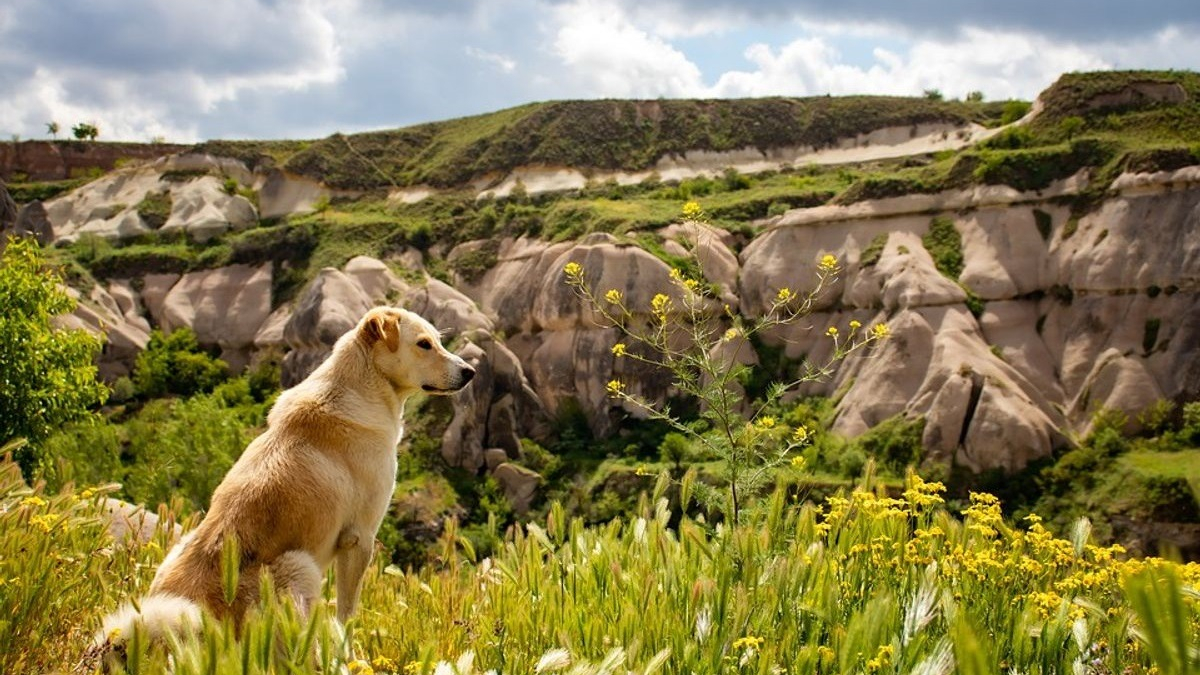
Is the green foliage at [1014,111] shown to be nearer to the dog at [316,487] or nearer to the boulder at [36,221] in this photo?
the dog at [316,487]

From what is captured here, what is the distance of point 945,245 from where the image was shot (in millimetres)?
45094

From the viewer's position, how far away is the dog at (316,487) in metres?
4.98

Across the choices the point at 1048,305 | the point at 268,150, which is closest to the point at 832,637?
the point at 1048,305

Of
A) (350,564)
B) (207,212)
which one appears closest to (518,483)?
(350,564)

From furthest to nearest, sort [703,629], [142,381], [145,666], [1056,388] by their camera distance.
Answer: [142,381] < [1056,388] < [703,629] < [145,666]

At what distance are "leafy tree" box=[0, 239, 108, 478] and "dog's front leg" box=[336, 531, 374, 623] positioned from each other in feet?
51.3

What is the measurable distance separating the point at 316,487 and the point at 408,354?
1.42 metres

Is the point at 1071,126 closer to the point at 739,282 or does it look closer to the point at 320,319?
the point at 739,282

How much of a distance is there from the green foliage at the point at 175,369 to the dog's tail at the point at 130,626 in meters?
52.0

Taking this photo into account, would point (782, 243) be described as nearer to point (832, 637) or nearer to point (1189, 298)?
point (1189, 298)

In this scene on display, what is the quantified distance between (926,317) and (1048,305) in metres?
6.01

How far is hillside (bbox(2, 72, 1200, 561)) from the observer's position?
3653cm

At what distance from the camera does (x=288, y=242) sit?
6216 cm

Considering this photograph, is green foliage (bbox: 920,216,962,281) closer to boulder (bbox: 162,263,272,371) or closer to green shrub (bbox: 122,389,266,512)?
green shrub (bbox: 122,389,266,512)
